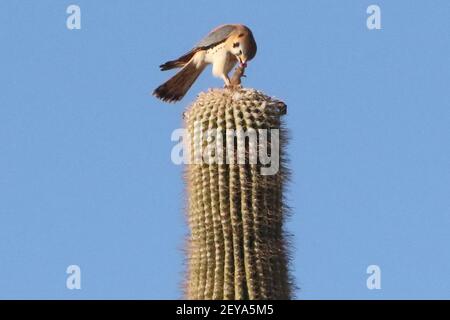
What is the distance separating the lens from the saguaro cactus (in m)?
13.0

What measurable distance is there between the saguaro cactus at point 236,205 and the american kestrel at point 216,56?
6.21 feet

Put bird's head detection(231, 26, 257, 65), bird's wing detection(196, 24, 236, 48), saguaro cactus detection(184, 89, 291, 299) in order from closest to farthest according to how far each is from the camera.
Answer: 1. saguaro cactus detection(184, 89, 291, 299)
2. bird's head detection(231, 26, 257, 65)
3. bird's wing detection(196, 24, 236, 48)

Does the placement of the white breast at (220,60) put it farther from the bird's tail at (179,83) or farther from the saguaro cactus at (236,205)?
the saguaro cactus at (236,205)

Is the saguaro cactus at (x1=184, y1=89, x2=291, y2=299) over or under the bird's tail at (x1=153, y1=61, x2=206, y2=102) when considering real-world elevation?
under

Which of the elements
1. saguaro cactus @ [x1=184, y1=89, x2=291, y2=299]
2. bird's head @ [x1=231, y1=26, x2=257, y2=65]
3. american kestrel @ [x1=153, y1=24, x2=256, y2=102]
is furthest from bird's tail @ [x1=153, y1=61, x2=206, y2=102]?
saguaro cactus @ [x1=184, y1=89, x2=291, y2=299]

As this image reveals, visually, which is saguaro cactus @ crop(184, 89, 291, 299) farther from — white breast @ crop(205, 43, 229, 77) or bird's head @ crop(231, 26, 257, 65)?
white breast @ crop(205, 43, 229, 77)

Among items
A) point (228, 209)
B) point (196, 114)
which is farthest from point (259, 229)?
point (196, 114)

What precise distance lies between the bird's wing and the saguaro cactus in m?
2.43

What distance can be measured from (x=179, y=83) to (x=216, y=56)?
3.01 ft

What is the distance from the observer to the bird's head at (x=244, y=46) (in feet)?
50.8
